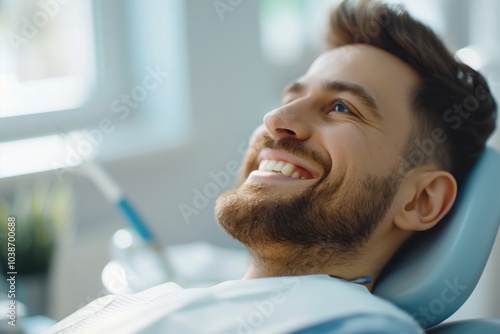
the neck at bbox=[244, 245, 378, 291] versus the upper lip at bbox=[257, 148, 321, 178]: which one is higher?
the upper lip at bbox=[257, 148, 321, 178]

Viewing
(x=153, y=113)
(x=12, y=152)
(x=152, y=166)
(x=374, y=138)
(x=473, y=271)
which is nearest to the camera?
(x=473, y=271)

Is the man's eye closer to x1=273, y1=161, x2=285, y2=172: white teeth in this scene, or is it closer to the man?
the man

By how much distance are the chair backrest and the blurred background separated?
2.19ft

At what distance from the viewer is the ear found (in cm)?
124

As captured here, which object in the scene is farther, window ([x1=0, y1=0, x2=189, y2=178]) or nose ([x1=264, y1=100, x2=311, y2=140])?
window ([x1=0, y1=0, x2=189, y2=178])

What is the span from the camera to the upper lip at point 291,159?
1216 millimetres

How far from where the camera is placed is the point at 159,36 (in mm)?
2066

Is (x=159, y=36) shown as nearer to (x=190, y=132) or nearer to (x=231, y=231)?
(x=190, y=132)

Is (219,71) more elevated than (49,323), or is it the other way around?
(219,71)

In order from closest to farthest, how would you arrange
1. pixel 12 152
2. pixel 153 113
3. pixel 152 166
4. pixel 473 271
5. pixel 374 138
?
pixel 473 271
pixel 374 138
pixel 12 152
pixel 152 166
pixel 153 113

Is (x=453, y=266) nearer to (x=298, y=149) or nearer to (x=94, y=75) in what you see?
(x=298, y=149)

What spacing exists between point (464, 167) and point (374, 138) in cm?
21

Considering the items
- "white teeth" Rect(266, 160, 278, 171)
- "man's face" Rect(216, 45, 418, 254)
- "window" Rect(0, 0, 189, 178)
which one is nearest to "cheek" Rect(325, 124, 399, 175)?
"man's face" Rect(216, 45, 418, 254)

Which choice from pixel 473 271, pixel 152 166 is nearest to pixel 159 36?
pixel 152 166
